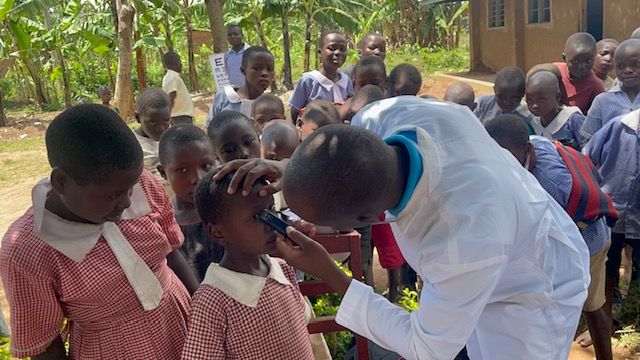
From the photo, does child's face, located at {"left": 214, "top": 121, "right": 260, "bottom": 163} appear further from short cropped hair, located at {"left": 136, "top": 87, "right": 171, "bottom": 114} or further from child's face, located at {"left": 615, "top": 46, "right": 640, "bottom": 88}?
child's face, located at {"left": 615, "top": 46, "right": 640, "bottom": 88}

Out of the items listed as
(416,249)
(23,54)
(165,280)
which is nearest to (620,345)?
(416,249)

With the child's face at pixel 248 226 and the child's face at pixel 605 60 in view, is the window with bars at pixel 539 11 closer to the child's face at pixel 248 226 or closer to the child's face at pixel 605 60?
the child's face at pixel 605 60

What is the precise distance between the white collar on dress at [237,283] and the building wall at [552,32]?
30.8 feet

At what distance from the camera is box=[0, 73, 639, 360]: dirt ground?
15.1 feet

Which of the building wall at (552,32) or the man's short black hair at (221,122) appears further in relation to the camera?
the building wall at (552,32)

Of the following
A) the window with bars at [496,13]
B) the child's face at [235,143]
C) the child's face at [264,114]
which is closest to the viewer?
the child's face at [235,143]

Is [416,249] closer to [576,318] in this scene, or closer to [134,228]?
[576,318]

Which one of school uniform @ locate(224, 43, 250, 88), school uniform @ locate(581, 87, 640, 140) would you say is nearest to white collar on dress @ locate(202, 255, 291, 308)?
school uniform @ locate(581, 87, 640, 140)

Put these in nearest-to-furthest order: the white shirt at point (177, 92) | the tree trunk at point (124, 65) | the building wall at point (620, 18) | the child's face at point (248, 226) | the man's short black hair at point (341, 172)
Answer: the man's short black hair at point (341, 172) → the child's face at point (248, 226) → the white shirt at point (177, 92) → the building wall at point (620, 18) → the tree trunk at point (124, 65)

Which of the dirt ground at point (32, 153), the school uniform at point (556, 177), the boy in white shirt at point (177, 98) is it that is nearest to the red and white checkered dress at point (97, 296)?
the school uniform at point (556, 177)

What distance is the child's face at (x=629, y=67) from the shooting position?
3693mm

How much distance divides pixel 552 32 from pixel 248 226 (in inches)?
391

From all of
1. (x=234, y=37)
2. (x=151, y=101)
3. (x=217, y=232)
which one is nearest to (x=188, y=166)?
(x=217, y=232)

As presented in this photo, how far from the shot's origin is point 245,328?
5.52 feet
